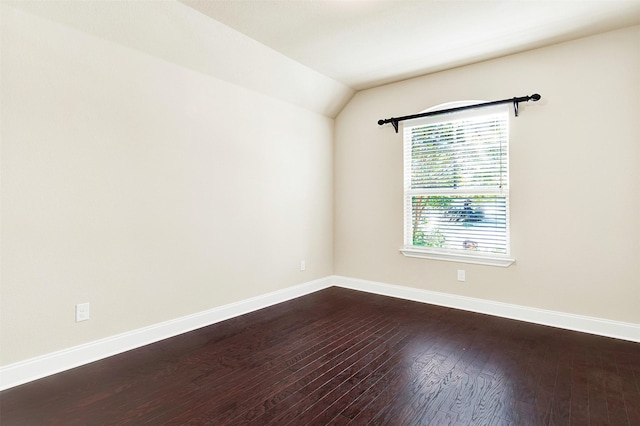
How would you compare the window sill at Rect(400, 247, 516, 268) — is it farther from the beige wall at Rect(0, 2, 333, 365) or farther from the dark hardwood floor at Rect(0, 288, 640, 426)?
the beige wall at Rect(0, 2, 333, 365)

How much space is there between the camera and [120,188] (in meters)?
2.58

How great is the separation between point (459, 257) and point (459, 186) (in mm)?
781

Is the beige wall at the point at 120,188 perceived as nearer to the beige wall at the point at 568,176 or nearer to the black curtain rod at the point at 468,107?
the black curtain rod at the point at 468,107

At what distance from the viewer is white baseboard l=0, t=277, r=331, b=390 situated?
2111 millimetres

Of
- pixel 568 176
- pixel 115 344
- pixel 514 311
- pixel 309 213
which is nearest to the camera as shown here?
pixel 115 344

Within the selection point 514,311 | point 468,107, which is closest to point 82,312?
point 514,311

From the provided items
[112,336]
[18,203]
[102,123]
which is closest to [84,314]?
[112,336]

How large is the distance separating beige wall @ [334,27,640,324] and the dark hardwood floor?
422 millimetres

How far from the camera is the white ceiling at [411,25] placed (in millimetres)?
2514

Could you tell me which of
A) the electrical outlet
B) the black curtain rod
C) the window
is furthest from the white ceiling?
the electrical outlet

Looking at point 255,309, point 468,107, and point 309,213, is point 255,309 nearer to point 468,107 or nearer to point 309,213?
point 309,213

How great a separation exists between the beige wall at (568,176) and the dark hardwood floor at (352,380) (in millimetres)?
422

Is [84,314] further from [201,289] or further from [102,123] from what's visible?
[102,123]

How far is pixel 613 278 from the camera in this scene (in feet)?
9.48
